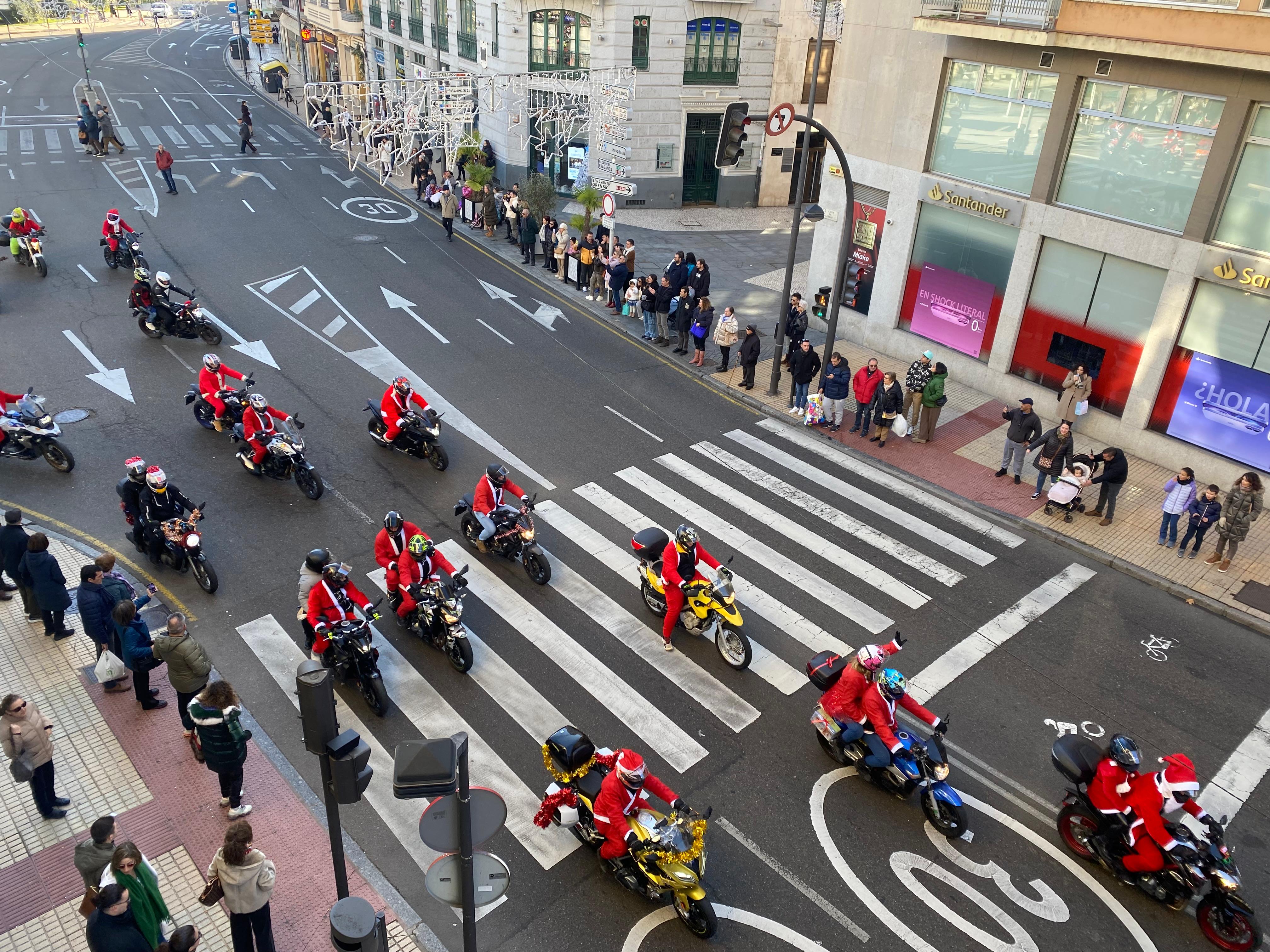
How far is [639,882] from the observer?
8922mm

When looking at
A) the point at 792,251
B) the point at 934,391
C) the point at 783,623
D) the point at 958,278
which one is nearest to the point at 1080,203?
the point at 958,278

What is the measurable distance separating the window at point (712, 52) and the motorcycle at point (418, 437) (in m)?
22.5

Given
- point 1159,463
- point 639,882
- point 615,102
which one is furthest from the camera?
point 615,102

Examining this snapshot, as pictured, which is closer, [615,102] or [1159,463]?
[1159,463]

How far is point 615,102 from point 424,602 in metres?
20.9

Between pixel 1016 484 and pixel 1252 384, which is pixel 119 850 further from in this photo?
pixel 1252 384

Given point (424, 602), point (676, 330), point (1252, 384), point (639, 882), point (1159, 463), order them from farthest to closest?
point (676, 330) < point (1159, 463) < point (1252, 384) < point (424, 602) < point (639, 882)

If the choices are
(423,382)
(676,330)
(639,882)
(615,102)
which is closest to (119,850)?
(639,882)

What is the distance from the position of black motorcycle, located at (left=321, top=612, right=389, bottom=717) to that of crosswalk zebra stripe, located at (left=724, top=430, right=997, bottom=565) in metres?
8.83

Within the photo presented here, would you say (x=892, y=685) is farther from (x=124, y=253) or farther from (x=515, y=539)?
(x=124, y=253)

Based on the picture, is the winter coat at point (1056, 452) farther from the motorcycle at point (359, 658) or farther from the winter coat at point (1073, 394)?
the motorcycle at point (359, 658)

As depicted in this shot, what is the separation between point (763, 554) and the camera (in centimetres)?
1455

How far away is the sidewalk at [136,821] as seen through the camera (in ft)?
28.1

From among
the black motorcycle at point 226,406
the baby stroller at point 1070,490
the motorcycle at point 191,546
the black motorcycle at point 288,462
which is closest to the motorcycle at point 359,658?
the motorcycle at point 191,546
